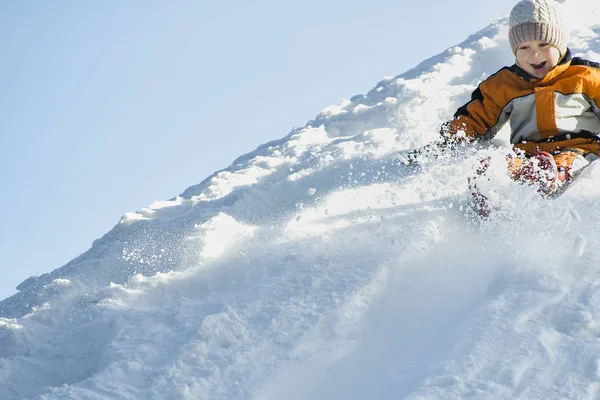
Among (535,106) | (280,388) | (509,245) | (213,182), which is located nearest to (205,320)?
(280,388)

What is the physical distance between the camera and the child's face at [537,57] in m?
3.62

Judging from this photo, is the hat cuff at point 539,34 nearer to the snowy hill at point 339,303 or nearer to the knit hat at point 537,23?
the knit hat at point 537,23

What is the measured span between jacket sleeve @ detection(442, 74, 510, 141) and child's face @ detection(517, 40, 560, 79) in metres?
0.23

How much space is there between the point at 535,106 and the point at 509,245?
4.19ft

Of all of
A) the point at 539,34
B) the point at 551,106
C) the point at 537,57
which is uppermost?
the point at 539,34

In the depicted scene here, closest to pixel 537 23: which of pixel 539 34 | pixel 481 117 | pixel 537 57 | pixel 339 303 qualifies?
pixel 539 34

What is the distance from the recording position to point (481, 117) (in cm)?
398

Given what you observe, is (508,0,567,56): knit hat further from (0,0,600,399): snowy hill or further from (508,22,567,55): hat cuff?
(0,0,600,399): snowy hill

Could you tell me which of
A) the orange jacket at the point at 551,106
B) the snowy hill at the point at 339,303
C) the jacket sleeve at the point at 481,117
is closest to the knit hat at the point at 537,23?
the orange jacket at the point at 551,106

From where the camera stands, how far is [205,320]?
2633mm

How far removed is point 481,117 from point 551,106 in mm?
422

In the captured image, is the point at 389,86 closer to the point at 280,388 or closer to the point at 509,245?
the point at 509,245

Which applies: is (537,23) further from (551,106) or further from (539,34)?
(551,106)

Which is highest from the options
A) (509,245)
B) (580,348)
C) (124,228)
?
(124,228)
